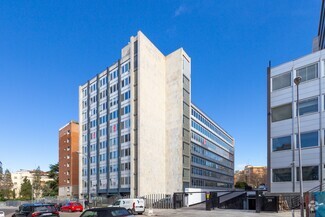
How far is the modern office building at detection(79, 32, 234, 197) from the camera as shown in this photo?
6550cm

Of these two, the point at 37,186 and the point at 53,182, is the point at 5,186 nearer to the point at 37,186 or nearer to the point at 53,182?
the point at 37,186

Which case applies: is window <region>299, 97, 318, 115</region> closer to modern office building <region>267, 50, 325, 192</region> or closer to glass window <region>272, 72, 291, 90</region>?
modern office building <region>267, 50, 325, 192</region>

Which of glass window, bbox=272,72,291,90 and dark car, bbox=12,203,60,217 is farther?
glass window, bbox=272,72,291,90

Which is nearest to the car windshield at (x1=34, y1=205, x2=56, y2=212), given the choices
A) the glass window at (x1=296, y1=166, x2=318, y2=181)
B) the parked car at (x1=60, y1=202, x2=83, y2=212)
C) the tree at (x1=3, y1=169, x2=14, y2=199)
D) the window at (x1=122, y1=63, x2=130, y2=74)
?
the glass window at (x1=296, y1=166, x2=318, y2=181)

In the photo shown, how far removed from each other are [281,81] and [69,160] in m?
73.0

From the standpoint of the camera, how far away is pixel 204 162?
92000 millimetres

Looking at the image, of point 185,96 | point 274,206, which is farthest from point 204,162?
point 274,206

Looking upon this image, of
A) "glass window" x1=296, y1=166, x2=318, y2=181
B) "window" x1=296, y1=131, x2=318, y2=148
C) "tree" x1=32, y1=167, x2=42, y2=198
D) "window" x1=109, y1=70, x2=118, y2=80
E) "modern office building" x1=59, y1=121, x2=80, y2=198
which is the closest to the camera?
"glass window" x1=296, y1=166, x2=318, y2=181

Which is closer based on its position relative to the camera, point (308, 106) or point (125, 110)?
point (308, 106)

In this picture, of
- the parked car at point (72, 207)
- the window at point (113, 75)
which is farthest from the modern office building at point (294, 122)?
the window at point (113, 75)

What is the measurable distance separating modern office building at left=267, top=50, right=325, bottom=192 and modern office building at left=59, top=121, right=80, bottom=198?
6643 cm

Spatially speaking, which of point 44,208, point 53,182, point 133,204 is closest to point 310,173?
point 133,204

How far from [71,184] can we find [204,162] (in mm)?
35168

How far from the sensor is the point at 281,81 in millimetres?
38750
